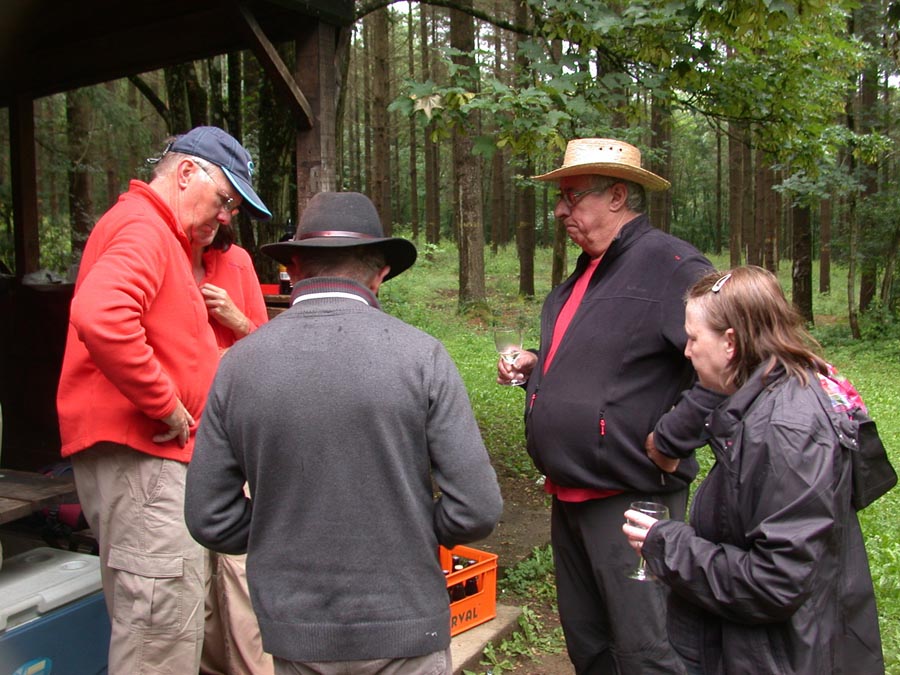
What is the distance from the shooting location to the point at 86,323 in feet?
7.68

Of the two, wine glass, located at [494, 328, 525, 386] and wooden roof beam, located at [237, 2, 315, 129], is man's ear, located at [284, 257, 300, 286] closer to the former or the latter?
wine glass, located at [494, 328, 525, 386]

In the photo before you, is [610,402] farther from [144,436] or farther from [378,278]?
[144,436]

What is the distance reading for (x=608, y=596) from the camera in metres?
2.77

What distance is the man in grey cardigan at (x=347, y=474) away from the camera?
71.0 inches

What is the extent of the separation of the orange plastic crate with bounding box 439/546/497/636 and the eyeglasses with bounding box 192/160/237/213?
71.6 inches

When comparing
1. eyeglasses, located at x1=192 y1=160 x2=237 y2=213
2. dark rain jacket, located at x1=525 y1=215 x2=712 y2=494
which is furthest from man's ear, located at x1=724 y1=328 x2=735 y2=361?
eyeglasses, located at x1=192 y1=160 x2=237 y2=213

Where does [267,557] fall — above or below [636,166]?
below

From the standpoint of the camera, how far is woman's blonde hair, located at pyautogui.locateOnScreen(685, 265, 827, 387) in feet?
6.49

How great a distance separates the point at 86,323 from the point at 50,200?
2045cm

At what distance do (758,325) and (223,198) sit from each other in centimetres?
187

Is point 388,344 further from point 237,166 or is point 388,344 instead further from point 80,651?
point 80,651

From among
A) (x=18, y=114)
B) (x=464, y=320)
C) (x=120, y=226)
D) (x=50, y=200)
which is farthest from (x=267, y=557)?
(x=50, y=200)

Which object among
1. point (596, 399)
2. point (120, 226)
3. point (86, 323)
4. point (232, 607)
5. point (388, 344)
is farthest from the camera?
point (232, 607)

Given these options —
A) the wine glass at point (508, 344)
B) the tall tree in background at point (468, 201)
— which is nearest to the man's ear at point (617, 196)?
the wine glass at point (508, 344)
